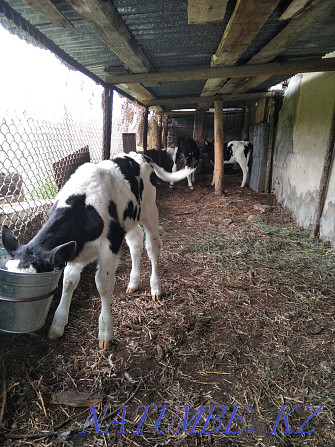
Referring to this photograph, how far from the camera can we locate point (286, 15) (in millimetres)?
2684

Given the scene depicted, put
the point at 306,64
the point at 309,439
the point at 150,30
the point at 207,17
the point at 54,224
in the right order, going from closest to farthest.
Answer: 1. the point at 309,439
2. the point at 54,224
3. the point at 207,17
4. the point at 150,30
5. the point at 306,64

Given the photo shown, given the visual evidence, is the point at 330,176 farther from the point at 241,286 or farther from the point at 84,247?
the point at 84,247

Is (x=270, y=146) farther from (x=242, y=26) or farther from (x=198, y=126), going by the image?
(x=242, y=26)

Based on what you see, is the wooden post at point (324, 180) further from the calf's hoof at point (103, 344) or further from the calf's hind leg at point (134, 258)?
the calf's hoof at point (103, 344)

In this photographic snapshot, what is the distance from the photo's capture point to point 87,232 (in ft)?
7.36

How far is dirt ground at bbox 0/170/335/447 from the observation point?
1799 mm

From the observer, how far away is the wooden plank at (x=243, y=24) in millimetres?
2395

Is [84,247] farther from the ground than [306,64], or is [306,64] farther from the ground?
[306,64]

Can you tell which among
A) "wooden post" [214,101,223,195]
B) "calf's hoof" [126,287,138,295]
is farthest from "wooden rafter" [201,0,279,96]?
"wooden post" [214,101,223,195]

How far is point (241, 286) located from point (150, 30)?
3.30 m

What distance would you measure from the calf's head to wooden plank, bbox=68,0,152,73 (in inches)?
78.0

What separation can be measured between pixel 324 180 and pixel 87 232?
427cm

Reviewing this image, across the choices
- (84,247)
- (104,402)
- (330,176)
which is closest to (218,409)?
(104,402)

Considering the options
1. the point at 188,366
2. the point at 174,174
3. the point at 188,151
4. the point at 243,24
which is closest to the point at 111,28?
the point at 243,24
